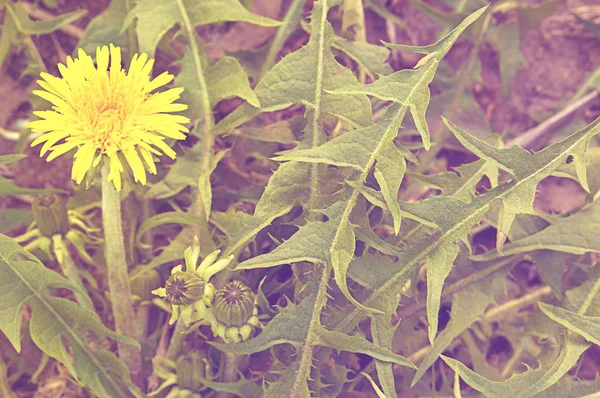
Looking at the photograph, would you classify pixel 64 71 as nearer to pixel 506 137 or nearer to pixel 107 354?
pixel 107 354

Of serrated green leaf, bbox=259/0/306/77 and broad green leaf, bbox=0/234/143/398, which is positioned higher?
serrated green leaf, bbox=259/0/306/77

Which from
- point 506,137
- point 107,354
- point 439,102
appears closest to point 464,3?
point 439,102

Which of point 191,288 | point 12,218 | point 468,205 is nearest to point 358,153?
point 468,205

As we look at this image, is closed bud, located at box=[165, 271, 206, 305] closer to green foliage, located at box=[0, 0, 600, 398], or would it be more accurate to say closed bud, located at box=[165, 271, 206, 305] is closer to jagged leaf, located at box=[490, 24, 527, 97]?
green foliage, located at box=[0, 0, 600, 398]

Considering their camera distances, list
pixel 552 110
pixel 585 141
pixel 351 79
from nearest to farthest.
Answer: pixel 585 141
pixel 351 79
pixel 552 110

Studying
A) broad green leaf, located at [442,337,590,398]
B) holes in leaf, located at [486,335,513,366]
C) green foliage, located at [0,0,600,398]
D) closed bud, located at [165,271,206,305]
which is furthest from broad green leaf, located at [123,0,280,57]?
holes in leaf, located at [486,335,513,366]

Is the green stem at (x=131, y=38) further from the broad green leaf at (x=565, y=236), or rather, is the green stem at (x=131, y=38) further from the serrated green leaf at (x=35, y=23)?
the broad green leaf at (x=565, y=236)
